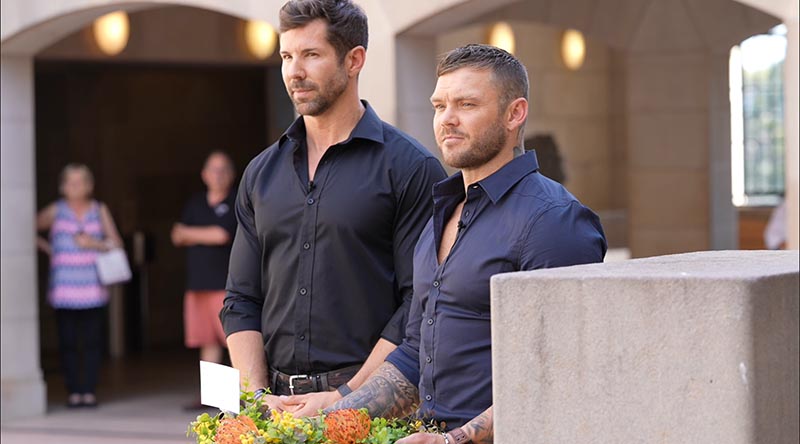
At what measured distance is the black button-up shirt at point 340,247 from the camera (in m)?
3.70

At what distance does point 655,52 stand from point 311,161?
897cm

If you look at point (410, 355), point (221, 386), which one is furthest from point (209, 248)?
point (221, 386)

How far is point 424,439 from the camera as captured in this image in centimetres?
293

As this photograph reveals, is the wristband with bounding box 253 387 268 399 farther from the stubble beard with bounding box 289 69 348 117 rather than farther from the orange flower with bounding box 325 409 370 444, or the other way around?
the stubble beard with bounding box 289 69 348 117

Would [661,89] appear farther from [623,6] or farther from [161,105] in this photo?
[161,105]

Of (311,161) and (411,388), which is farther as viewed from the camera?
(311,161)

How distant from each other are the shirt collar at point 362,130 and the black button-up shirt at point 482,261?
648 millimetres

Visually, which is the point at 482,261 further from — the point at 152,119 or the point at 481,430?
the point at 152,119

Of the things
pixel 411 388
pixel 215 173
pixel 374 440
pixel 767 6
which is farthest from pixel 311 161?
pixel 215 173

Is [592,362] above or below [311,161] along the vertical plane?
below

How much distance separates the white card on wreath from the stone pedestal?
0.65 metres

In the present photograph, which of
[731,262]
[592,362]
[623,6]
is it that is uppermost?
[623,6]

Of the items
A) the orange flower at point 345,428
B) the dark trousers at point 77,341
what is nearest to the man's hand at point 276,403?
the orange flower at point 345,428

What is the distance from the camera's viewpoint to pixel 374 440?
2893mm
